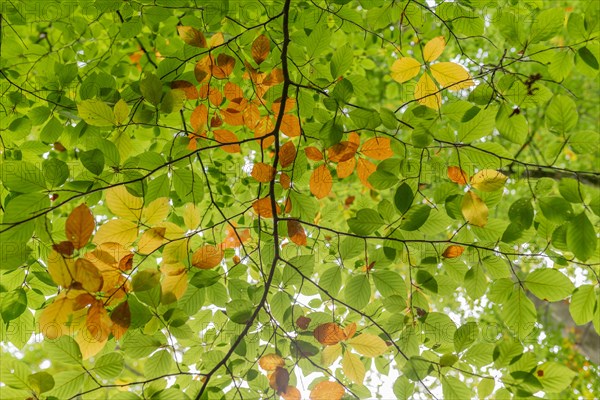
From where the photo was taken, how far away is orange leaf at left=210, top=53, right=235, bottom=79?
159 centimetres

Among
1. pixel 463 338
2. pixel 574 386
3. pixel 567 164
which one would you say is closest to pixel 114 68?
pixel 463 338

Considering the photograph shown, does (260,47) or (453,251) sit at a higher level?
(260,47)

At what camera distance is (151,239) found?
4.34 feet

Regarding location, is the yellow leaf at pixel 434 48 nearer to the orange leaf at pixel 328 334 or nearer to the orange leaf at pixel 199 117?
the orange leaf at pixel 199 117

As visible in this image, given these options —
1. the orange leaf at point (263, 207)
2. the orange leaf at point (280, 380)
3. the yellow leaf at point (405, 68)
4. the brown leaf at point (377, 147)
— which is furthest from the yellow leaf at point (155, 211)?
the yellow leaf at point (405, 68)

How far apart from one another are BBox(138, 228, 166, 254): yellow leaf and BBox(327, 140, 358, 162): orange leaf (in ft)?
2.13

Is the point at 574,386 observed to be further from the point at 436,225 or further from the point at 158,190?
the point at 158,190

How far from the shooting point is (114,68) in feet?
8.13

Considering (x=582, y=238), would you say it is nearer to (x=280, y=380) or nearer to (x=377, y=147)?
(x=377, y=147)

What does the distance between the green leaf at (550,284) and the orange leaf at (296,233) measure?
77cm

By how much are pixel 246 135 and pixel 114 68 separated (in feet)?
3.01

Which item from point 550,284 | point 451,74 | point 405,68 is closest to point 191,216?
point 405,68

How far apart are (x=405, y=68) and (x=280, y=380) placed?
3.88ft

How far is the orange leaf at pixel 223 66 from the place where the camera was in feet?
5.22
